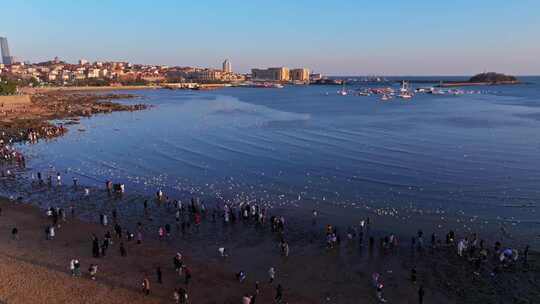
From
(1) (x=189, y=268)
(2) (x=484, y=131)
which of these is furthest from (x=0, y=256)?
(2) (x=484, y=131)

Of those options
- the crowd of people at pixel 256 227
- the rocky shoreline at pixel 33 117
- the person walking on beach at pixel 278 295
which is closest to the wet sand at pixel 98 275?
the crowd of people at pixel 256 227

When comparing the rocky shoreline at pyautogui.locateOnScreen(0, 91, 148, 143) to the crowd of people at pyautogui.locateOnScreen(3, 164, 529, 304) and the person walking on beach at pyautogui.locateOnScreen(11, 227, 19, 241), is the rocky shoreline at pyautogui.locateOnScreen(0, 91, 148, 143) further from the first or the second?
the person walking on beach at pyautogui.locateOnScreen(11, 227, 19, 241)

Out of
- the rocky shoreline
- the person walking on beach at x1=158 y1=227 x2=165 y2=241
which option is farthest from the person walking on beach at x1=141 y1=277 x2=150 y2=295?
the rocky shoreline

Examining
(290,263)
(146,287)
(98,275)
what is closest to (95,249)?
(98,275)

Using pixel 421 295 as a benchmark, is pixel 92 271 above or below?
above

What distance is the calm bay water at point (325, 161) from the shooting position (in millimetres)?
32438

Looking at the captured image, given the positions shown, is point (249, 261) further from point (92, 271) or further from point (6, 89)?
point (6, 89)

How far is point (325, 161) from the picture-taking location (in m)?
44.6

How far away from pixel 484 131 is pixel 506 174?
28.7 meters

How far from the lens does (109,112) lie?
9544 centimetres

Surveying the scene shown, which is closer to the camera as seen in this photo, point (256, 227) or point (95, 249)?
point (95, 249)

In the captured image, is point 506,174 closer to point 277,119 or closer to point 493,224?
point 493,224

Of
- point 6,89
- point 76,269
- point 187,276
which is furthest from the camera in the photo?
point 6,89

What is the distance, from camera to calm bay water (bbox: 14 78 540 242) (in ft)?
106
